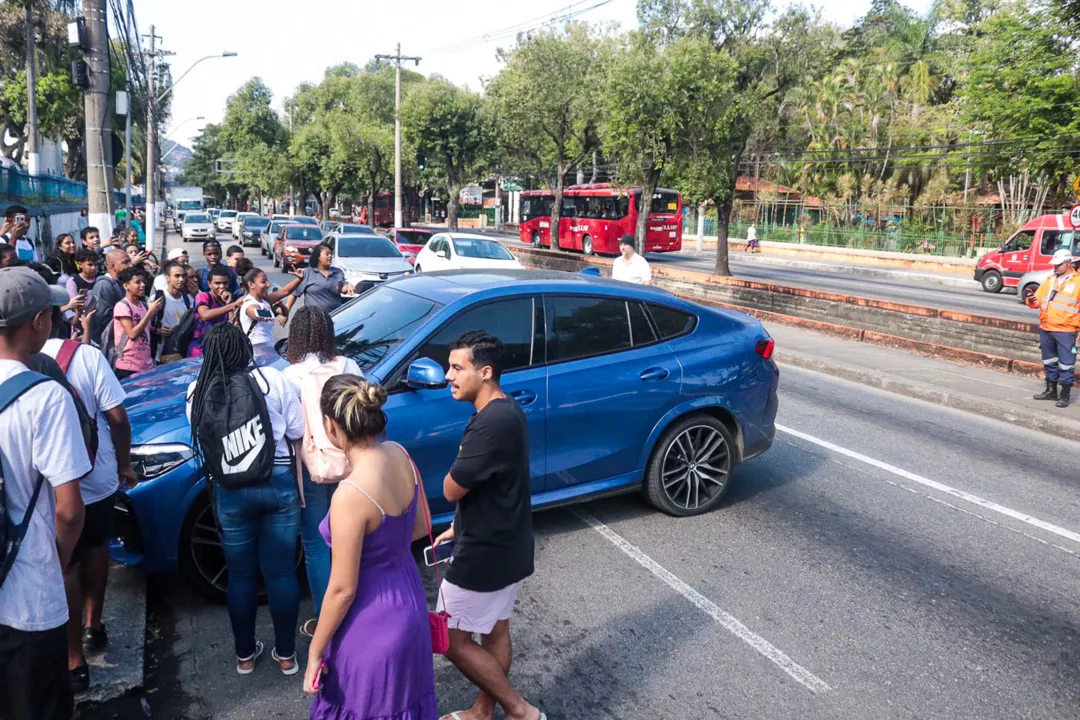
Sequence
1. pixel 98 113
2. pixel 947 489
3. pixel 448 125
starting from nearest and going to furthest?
pixel 947 489 → pixel 98 113 → pixel 448 125

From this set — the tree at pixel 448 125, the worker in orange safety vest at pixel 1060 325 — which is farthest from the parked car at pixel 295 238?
the worker in orange safety vest at pixel 1060 325

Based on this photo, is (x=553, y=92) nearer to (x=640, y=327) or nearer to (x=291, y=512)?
(x=640, y=327)

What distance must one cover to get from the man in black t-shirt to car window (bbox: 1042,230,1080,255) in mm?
26428

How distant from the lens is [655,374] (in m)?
5.64

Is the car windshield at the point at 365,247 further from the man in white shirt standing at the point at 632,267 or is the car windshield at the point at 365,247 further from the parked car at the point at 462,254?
the man in white shirt standing at the point at 632,267

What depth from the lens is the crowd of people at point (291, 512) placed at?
8.24ft

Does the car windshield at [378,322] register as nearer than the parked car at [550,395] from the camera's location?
No

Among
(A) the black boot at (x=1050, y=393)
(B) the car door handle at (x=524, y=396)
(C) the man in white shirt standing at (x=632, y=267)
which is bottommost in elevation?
(A) the black boot at (x=1050, y=393)

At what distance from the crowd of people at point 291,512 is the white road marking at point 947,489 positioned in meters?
4.57

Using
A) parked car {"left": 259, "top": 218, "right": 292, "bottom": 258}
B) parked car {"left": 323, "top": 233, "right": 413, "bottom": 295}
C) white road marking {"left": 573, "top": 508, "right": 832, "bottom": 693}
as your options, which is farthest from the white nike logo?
parked car {"left": 259, "top": 218, "right": 292, "bottom": 258}

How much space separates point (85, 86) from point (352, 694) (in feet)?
36.8

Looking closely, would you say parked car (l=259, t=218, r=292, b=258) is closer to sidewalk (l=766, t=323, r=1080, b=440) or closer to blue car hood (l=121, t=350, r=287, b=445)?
sidewalk (l=766, t=323, r=1080, b=440)

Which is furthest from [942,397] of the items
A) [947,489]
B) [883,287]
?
[883,287]

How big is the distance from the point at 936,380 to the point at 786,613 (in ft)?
25.6
